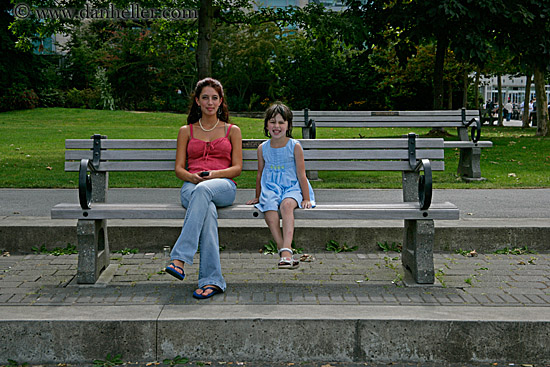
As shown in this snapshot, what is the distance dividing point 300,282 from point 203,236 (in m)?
0.83

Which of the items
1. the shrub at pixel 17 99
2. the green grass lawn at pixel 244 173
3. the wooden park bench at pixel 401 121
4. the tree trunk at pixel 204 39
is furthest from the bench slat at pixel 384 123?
the shrub at pixel 17 99

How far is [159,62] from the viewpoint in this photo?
37312 millimetres

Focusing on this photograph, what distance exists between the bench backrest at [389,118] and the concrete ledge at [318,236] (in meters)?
4.93

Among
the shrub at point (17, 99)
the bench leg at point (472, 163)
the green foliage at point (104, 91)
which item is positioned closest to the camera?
the bench leg at point (472, 163)

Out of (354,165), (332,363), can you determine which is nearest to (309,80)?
(354,165)

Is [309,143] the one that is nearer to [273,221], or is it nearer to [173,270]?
[273,221]

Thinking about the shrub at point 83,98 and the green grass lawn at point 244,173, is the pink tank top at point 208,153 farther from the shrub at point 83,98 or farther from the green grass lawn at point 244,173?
the shrub at point 83,98

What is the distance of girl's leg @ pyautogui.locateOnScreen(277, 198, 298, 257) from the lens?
4.75 metres

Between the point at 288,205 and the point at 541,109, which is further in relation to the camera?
the point at 541,109

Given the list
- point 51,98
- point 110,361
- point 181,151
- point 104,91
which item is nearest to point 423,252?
point 181,151

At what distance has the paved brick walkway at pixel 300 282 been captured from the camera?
4.43 m

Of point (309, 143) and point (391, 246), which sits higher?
point (309, 143)

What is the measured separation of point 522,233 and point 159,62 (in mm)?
33519

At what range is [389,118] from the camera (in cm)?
1101
